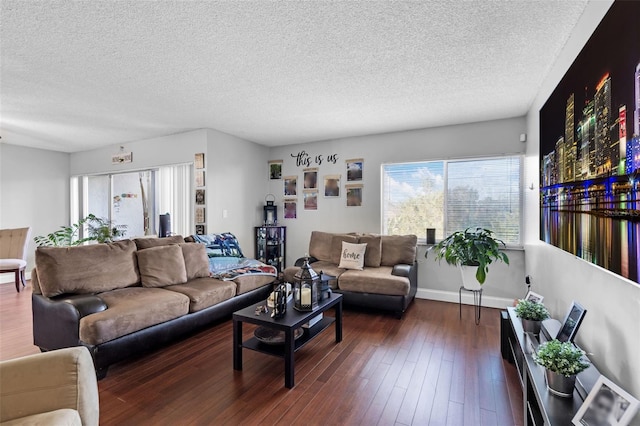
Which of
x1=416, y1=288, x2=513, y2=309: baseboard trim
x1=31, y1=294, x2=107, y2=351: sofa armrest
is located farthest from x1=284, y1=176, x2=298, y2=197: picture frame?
x1=31, y1=294, x2=107, y2=351: sofa armrest

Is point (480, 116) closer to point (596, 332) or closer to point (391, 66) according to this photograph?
point (391, 66)

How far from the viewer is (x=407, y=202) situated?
466 centimetres

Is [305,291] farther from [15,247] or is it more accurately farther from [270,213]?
[15,247]

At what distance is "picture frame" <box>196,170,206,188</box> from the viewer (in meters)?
4.47

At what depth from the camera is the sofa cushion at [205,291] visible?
9.76 feet

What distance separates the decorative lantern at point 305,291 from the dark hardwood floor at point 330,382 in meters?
0.46

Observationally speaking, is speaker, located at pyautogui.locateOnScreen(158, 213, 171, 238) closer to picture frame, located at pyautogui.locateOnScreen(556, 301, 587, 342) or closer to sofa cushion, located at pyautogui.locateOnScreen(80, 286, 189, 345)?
sofa cushion, located at pyautogui.locateOnScreen(80, 286, 189, 345)

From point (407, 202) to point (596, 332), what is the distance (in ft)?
10.3

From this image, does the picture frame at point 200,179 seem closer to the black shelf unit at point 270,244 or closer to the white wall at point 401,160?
the black shelf unit at point 270,244

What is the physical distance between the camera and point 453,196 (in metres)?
4.36

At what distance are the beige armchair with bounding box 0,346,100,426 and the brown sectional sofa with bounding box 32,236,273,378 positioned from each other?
1.01m

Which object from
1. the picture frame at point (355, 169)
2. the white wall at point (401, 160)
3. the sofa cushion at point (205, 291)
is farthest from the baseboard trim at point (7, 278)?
the picture frame at point (355, 169)

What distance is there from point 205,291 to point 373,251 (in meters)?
2.26

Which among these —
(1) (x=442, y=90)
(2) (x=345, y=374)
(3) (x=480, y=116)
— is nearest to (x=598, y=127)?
(1) (x=442, y=90)
